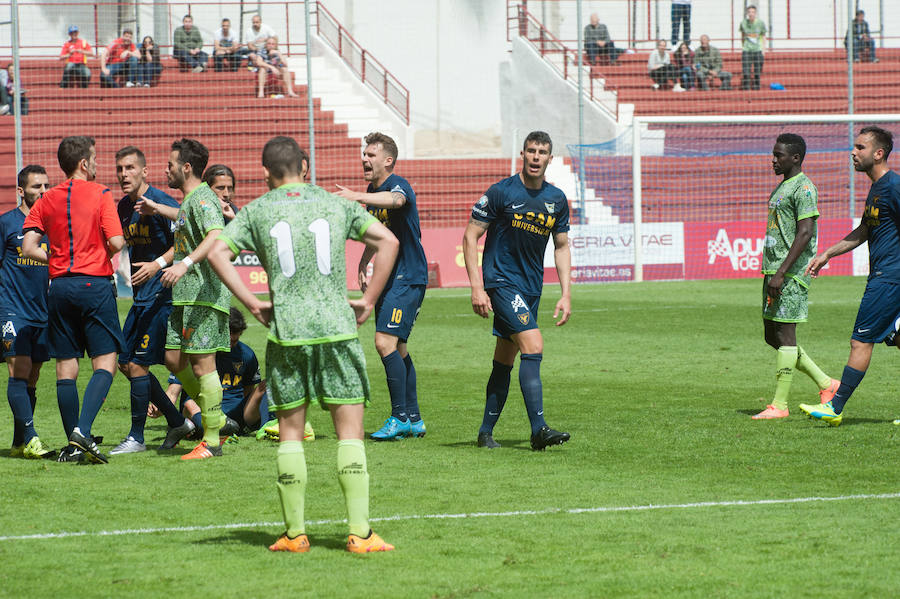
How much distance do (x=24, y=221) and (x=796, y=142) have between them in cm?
567

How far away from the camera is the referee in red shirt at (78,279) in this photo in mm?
7719

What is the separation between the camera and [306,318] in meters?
5.41

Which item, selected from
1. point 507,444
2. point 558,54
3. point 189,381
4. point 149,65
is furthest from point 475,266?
point 558,54

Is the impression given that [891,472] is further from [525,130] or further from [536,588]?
[525,130]

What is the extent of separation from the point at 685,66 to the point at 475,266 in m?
25.3

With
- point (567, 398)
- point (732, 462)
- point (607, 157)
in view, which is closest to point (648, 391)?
point (567, 398)

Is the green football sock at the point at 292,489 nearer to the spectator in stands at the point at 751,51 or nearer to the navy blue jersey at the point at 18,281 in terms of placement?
the navy blue jersey at the point at 18,281

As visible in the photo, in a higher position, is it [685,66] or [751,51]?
[751,51]

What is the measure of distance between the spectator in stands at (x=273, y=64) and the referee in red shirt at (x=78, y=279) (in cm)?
2166

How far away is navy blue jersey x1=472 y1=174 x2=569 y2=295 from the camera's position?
815 centimetres

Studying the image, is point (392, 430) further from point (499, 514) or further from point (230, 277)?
point (230, 277)

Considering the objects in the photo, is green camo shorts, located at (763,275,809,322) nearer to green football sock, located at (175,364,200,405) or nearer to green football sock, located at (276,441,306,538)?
green football sock, located at (175,364,200,405)

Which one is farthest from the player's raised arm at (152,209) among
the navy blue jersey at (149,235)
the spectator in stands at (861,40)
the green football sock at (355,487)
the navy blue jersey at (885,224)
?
the spectator in stands at (861,40)

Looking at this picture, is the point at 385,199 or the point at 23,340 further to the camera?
the point at 385,199
